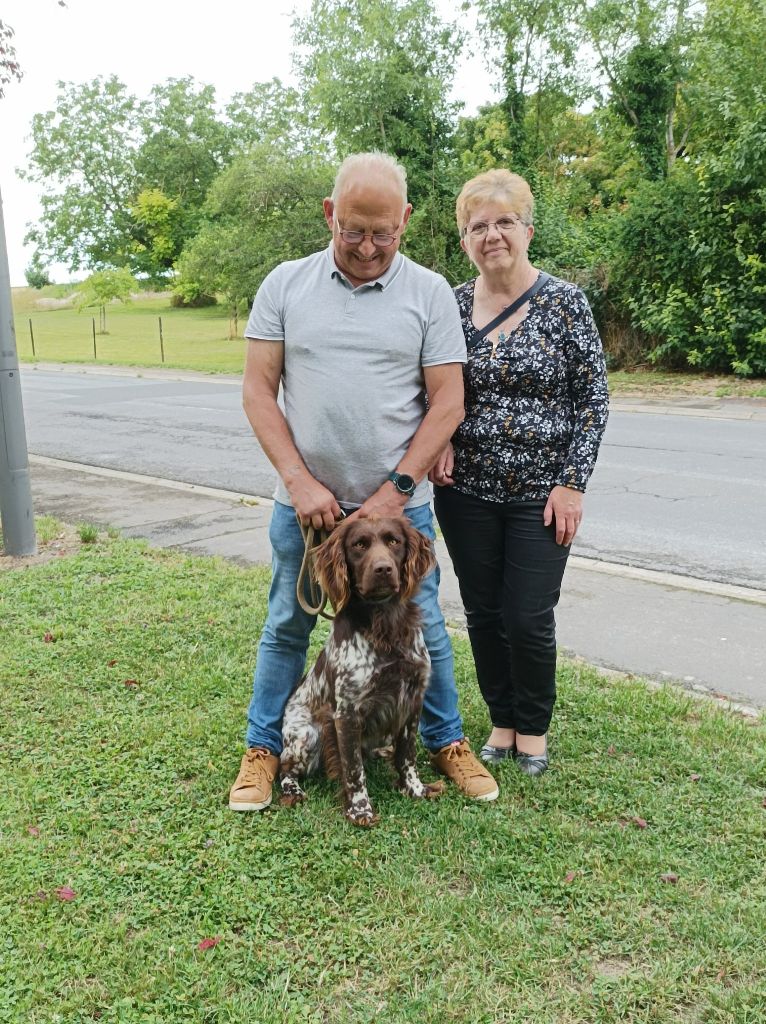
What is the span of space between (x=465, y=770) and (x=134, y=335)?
152ft

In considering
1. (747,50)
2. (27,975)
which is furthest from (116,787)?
Result: (747,50)

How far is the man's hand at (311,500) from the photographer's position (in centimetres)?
334

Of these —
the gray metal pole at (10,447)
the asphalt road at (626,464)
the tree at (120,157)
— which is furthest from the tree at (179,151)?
the gray metal pole at (10,447)

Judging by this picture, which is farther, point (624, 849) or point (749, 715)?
point (749, 715)

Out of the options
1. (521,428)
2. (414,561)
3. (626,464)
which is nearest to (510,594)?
(414,561)

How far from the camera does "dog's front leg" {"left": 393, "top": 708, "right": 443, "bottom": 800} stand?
3639mm

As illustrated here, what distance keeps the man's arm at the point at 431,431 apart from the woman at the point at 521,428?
0.73 ft

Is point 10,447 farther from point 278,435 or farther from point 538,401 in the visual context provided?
point 538,401

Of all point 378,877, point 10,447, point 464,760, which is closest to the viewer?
point 378,877

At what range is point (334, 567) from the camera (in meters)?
3.27

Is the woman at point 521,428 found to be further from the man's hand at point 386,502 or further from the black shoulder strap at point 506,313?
the man's hand at point 386,502

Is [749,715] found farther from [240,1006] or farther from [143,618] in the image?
[143,618]

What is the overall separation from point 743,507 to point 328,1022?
7.03 m

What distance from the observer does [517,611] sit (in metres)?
3.68
